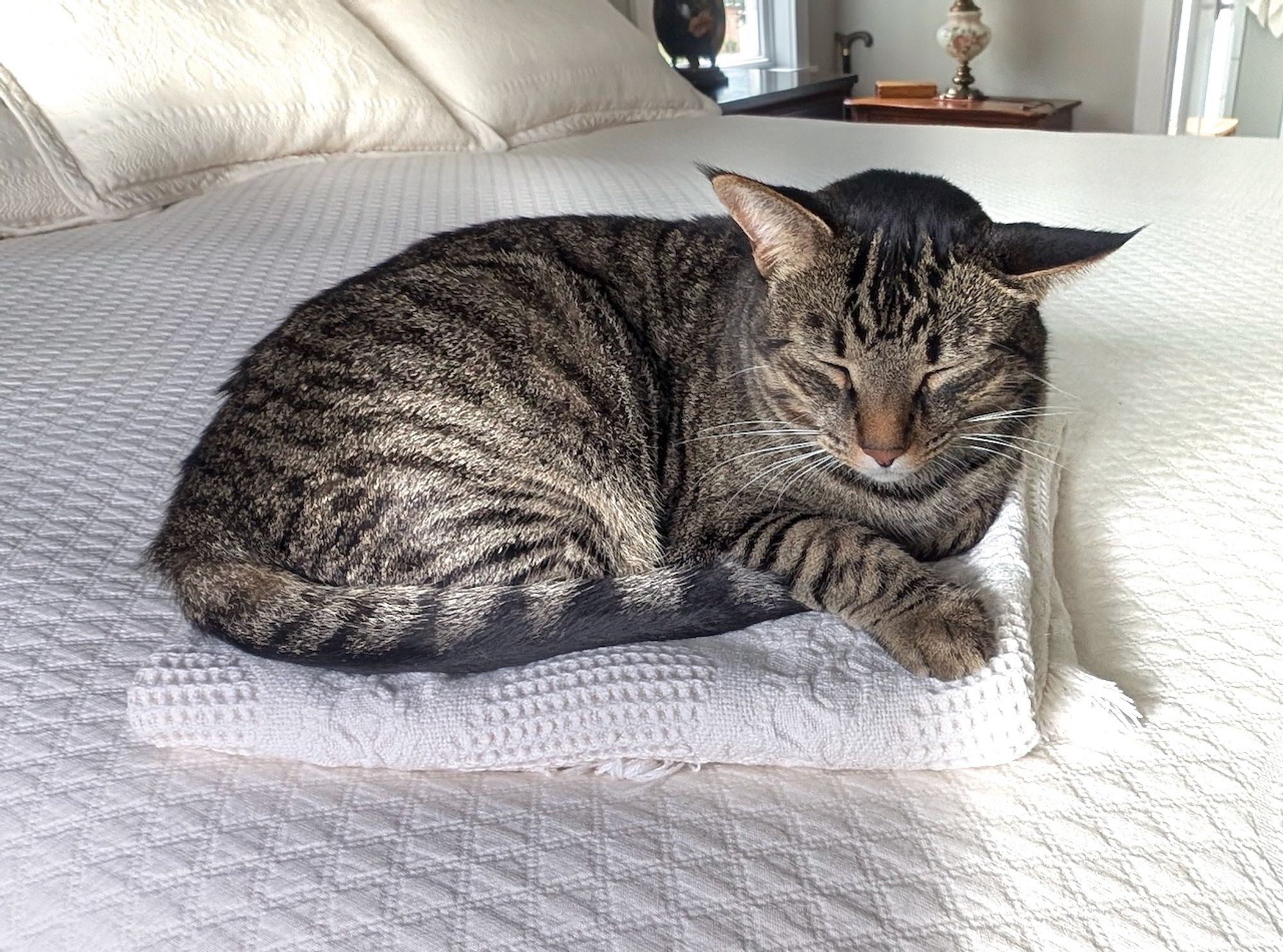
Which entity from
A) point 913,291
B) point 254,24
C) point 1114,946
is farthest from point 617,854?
point 254,24

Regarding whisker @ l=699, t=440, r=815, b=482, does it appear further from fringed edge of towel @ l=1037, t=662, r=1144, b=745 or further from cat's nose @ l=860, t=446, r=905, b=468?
fringed edge of towel @ l=1037, t=662, r=1144, b=745

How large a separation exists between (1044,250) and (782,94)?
2.99m

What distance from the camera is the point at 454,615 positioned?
828mm

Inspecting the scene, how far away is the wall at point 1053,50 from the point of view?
3.92 m

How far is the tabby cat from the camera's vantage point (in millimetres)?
835

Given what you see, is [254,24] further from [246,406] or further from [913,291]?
[913,291]

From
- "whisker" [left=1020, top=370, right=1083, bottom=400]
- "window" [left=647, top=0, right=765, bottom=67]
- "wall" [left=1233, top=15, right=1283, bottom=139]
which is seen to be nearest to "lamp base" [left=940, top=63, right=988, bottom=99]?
"window" [left=647, top=0, right=765, bottom=67]

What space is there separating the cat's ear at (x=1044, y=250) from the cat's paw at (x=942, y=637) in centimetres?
33

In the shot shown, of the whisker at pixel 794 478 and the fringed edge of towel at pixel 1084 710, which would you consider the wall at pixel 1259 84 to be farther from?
the fringed edge of towel at pixel 1084 710

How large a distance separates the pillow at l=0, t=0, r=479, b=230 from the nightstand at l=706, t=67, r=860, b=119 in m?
1.61

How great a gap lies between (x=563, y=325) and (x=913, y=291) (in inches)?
16.1

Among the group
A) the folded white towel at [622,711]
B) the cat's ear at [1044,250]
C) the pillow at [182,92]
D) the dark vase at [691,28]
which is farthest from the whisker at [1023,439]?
the dark vase at [691,28]

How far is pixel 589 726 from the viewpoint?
73 cm

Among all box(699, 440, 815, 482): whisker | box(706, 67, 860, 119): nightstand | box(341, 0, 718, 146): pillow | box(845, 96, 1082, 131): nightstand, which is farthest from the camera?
box(845, 96, 1082, 131): nightstand
